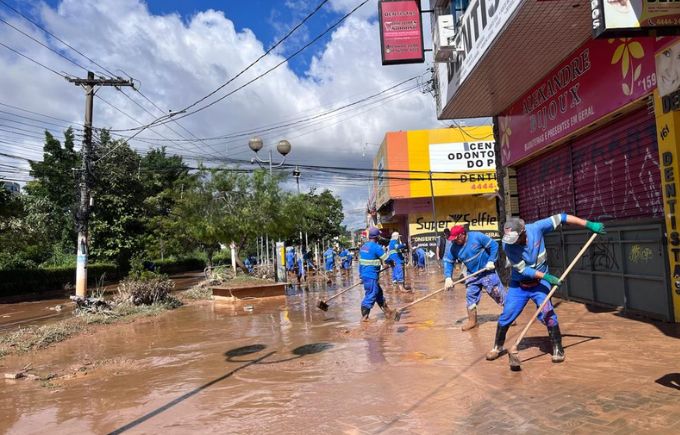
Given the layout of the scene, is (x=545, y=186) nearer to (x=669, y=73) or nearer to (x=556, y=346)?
(x=669, y=73)

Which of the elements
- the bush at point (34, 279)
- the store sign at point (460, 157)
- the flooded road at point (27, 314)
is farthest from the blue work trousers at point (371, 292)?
the store sign at point (460, 157)

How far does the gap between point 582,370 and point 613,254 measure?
149 inches

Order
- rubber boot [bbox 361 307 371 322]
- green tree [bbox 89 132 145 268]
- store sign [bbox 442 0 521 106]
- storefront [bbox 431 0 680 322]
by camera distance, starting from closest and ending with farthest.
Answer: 1. storefront [bbox 431 0 680 322]
2. store sign [bbox 442 0 521 106]
3. rubber boot [bbox 361 307 371 322]
4. green tree [bbox 89 132 145 268]

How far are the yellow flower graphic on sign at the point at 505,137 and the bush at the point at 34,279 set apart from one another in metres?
22.3

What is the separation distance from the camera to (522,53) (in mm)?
9242

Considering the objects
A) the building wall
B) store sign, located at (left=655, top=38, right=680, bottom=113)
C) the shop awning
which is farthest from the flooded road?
the building wall

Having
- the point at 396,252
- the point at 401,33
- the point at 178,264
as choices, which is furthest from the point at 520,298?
the point at 178,264

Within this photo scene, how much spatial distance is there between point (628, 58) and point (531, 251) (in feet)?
12.8

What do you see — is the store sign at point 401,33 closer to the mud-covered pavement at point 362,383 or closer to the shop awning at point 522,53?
the shop awning at point 522,53

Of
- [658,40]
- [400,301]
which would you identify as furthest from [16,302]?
[658,40]

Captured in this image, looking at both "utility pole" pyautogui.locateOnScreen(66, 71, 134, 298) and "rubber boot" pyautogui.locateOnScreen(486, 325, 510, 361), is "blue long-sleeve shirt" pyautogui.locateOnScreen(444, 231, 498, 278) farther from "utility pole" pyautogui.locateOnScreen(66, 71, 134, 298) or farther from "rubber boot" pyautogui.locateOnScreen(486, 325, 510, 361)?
"utility pole" pyautogui.locateOnScreen(66, 71, 134, 298)

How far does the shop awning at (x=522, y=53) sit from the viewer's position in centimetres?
753

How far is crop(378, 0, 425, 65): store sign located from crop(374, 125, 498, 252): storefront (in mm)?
19304

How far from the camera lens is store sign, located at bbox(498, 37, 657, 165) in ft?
24.7
